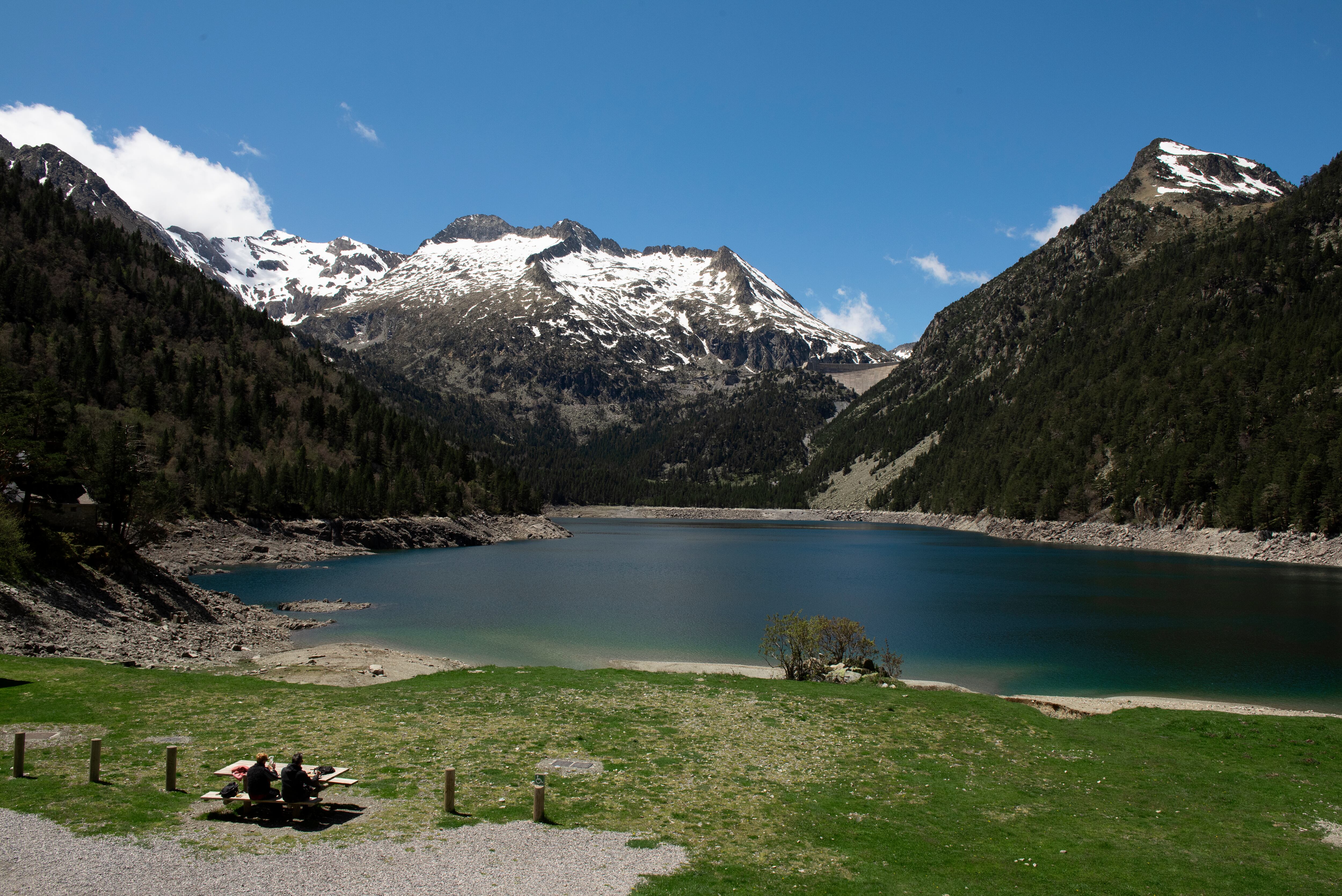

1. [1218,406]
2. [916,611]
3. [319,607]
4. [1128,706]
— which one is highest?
[1218,406]

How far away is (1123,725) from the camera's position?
24188 mm

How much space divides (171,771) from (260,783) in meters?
2.57

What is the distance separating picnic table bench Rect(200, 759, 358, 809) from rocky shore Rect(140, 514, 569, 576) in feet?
134

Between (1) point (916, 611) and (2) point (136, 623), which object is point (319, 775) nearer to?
(2) point (136, 623)

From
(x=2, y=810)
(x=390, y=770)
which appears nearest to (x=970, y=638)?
(x=390, y=770)

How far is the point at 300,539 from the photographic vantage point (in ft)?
321

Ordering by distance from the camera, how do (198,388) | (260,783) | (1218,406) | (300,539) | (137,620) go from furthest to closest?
(1218,406) → (198,388) → (300,539) → (137,620) → (260,783)

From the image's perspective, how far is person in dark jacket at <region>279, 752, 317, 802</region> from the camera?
531 inches

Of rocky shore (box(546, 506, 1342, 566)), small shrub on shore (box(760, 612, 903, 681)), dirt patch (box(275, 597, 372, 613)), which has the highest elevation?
rocky shore (box(546, 506, 1342, 566))

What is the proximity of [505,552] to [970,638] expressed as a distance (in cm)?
8023

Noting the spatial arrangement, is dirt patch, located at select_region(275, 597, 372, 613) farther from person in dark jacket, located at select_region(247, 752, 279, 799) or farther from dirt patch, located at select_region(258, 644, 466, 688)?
person in dark jacket, located at select_region(247, 752, 279, 799)

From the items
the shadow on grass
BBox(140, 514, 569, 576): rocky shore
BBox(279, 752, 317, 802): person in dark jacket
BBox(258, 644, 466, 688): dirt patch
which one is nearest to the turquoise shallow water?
BBox(258, 644, 466, 688): dirt patch

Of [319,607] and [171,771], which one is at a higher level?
[171,771]

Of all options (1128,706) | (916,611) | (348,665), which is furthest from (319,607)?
(1128,706)
